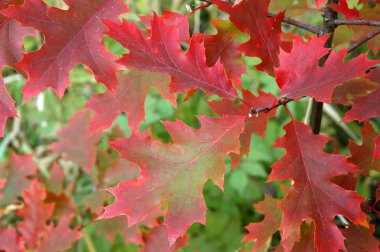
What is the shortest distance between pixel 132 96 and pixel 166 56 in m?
0.20

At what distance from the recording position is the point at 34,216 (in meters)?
1.26

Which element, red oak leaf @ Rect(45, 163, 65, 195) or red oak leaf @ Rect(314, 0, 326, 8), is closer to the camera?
red oak leaf @ Rect(314, 0, 326, 8)

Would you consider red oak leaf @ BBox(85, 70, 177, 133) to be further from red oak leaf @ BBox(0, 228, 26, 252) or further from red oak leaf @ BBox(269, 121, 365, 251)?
red oak leaf @ BBox(0, 228, 26, 252)

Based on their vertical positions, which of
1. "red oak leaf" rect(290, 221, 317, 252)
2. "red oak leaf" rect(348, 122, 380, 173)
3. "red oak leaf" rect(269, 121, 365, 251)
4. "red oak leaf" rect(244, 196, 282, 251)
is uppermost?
"red oak leaf" rect(269, 121, 365, 251)

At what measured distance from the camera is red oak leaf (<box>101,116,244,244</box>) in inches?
29.2

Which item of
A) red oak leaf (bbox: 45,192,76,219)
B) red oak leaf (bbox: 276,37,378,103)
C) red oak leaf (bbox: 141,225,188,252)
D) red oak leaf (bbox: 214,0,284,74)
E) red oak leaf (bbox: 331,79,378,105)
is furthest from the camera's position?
red oak leaf (bbox: 45,192,76,219)

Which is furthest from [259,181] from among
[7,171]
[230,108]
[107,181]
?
[230,108]

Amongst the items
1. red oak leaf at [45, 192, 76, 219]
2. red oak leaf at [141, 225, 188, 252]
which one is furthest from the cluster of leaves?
red oak leaf at [45, 192, 76, 219]

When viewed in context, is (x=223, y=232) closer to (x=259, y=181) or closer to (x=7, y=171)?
(x=259, y=181)

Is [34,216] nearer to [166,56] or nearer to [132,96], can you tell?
[132,96]

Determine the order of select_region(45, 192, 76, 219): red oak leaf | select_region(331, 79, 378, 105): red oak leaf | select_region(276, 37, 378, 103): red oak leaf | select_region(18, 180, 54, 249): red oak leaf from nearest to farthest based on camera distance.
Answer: select_region(276, 37, 378, 103): red oak leaf, select_region(331, 79, 378, 105): red oak leaf, select_region(18, 180, 54, 249): red oak leaf, select_region(45, 192, 76, 219): red oak leaf

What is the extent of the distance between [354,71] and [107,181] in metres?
0.87

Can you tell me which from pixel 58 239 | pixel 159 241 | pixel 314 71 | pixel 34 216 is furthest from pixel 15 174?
pixel 314 71

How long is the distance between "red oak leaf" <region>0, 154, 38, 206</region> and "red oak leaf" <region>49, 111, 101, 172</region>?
0.26 feet
